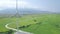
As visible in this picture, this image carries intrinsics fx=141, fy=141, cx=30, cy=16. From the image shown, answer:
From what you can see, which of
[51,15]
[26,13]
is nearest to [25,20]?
[26,13]

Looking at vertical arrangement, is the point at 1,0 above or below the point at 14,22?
above

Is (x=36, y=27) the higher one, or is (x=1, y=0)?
(x=1, y=0)

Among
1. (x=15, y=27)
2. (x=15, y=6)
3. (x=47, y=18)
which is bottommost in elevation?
(x=15, y=27)

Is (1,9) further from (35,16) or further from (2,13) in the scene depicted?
(35,16)

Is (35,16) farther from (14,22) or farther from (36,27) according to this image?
(14,22)

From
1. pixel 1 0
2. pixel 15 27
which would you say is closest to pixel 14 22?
pixel 15 27

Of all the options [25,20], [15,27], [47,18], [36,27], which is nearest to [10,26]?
[15,27]
